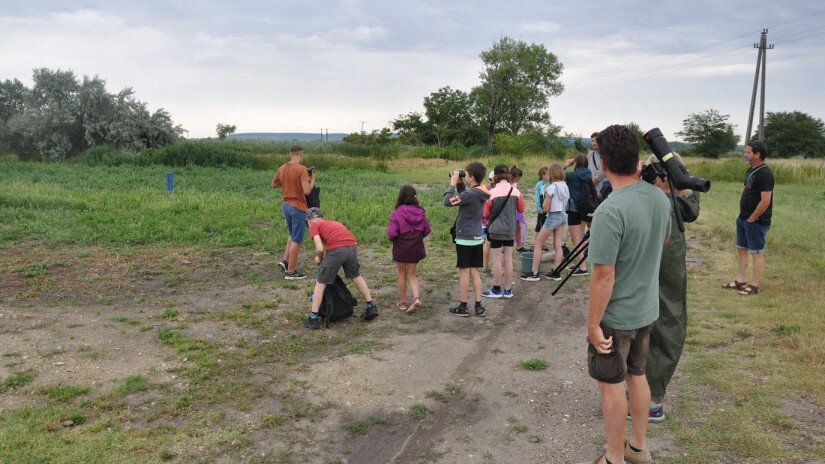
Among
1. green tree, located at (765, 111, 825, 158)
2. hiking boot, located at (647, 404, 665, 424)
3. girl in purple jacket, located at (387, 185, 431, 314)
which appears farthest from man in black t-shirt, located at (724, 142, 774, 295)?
green tree, located at (765, 111, 825, 158)

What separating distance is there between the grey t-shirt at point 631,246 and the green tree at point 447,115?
200ft

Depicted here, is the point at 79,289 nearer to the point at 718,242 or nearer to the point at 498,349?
the point at 498,349

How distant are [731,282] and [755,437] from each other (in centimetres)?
488

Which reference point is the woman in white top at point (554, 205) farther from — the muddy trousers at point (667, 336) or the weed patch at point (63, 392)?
the weed patch at point (63, 392)

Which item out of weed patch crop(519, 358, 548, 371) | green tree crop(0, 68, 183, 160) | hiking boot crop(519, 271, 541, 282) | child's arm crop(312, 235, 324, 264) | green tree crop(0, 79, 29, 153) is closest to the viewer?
weed patch crop(519, 358, 548, 371)

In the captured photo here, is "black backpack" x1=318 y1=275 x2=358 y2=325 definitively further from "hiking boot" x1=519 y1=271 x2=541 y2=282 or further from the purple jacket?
"hiking boot" x1=519 y1=271 x2=541 y2=282

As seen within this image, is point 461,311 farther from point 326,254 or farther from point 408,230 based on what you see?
point 326,254

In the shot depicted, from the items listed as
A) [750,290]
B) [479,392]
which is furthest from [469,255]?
[750,290]

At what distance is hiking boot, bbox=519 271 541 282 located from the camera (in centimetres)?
897

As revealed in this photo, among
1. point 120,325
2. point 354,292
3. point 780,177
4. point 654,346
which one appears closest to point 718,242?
point 354,292

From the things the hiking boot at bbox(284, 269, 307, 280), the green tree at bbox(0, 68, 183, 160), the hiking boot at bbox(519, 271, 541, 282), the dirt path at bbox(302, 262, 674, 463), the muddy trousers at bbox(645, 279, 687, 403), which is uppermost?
the green tree at bbox(0, 68, 183, 160)

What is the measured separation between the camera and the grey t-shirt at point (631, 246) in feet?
10.7

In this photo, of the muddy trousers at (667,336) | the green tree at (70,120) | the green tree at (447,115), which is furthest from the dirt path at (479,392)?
the green tree at (447,115)

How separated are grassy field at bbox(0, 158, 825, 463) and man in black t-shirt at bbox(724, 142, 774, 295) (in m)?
0.41
